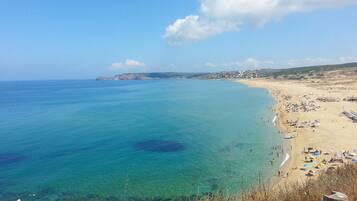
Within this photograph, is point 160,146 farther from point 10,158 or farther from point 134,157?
point 10,158

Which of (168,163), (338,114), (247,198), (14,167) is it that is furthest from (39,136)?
(338,114)

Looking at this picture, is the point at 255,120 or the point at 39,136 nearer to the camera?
the point at 39,136

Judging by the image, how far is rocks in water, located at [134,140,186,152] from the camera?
1253 inches

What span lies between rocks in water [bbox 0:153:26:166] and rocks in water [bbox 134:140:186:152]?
11622 millimetres

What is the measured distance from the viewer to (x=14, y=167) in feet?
90.3

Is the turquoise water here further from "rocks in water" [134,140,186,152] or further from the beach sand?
the beach sand

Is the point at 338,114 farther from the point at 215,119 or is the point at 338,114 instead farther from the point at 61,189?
the point at 61,189

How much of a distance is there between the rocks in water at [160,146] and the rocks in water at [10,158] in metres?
11.6

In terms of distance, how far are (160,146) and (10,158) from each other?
15.2 meters

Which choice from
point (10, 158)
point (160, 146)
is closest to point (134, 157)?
point (160, 146)

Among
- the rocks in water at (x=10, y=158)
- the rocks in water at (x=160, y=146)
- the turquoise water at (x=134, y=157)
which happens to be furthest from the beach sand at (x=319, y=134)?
the rocks in water at (x=10, y=158)

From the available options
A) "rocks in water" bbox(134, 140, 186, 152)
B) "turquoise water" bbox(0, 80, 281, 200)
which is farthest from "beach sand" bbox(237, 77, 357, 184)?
"rocks in water" bbox(134, 140, 186, 152)

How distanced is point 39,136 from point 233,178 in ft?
93.1

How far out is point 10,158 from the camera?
30.3m
